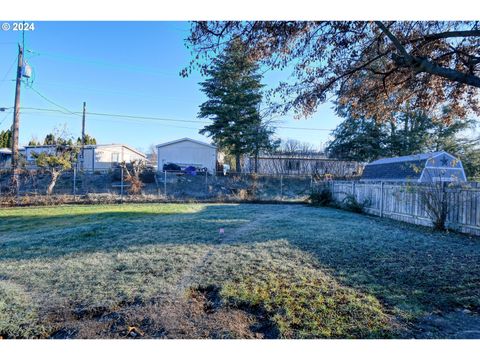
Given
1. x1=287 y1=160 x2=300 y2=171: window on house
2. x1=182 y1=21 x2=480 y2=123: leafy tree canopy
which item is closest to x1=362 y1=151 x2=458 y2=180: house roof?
x1=287 y1=160 x2=300 y2=171: window on house

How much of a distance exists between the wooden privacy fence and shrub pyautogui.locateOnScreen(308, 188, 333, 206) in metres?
0.62

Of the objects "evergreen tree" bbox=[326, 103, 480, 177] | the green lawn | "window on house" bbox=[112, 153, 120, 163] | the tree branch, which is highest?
"evergreen tree" bbox=[326, 103, 480, 177]

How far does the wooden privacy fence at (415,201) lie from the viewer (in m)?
6.46

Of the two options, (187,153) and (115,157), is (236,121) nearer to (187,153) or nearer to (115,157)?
(187,153)

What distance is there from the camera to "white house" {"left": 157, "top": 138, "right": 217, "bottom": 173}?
22750mm

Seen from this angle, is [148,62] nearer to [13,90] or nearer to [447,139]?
[13,90]

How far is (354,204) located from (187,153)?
14.9 m

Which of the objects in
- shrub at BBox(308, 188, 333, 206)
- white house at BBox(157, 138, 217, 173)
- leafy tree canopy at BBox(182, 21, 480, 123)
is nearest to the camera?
leafy tree canopy at BBox(182, 21, 480, 123)

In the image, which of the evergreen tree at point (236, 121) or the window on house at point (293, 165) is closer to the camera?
the evergreen tree at point (236, 121)

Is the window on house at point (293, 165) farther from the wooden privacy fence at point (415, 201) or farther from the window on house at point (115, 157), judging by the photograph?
the window on house at point (115, 157)

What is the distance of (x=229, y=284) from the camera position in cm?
304

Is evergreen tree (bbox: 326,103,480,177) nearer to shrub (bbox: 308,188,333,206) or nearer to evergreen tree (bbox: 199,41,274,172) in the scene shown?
evergreen tree (bbox: 199,41,274,172)

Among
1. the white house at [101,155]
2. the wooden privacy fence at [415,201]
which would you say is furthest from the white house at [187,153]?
the wooden privacy fence at [415,201]

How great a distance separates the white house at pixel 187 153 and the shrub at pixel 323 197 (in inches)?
436
